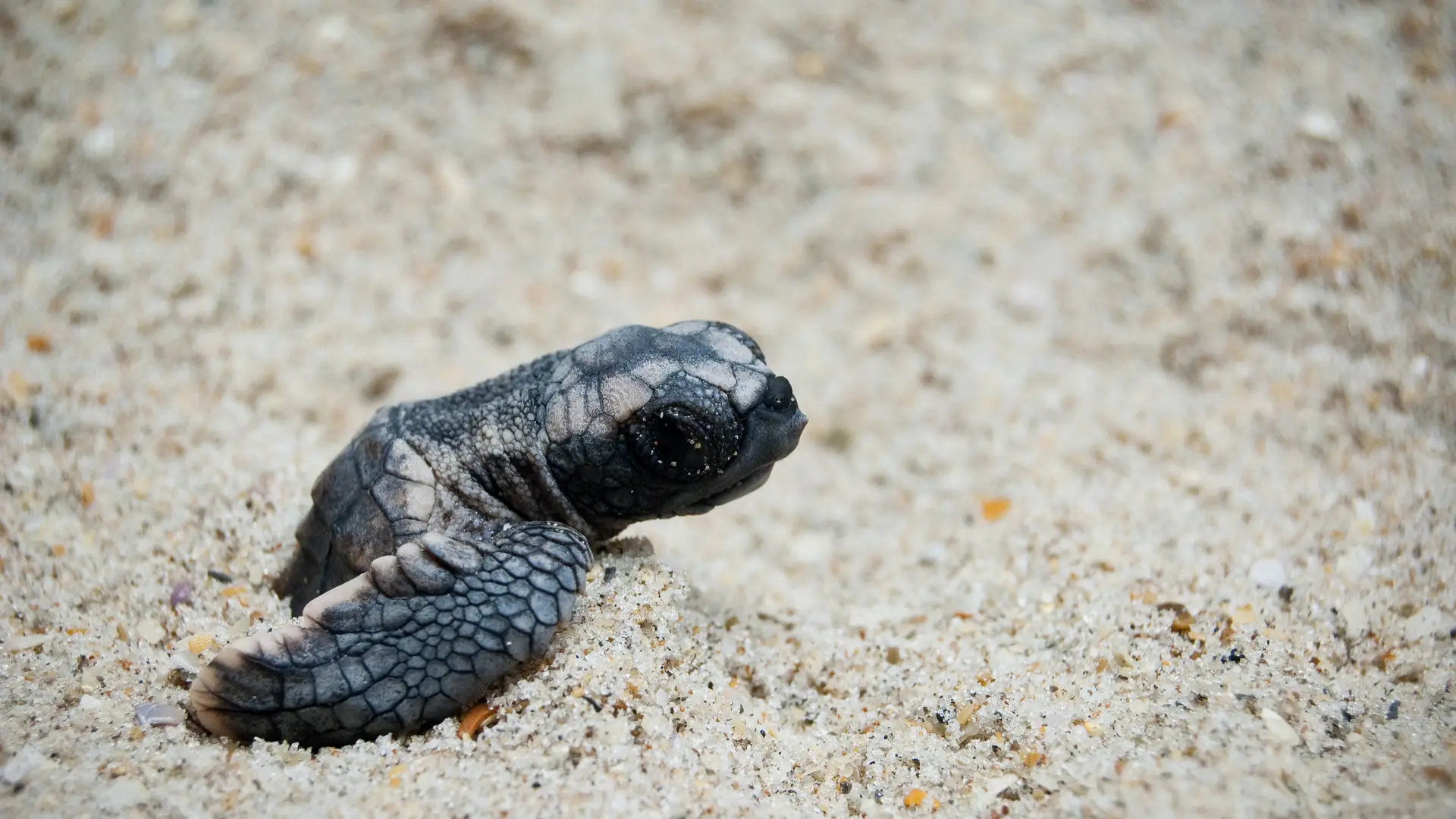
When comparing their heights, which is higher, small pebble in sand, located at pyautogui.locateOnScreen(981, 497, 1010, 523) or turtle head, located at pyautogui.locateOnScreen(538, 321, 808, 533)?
turtle head, located at pyautogui.locateOnScreen(538, 321, 808, 533)

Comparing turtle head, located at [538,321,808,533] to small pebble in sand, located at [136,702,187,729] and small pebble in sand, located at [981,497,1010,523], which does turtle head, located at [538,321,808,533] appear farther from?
small pebble in sand, located at [981,497,1010,523]

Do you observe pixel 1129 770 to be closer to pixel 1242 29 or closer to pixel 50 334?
pixel 50 334

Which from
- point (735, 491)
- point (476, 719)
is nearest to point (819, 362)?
point (735, 491)

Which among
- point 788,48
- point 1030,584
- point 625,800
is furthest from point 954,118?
point 625,800

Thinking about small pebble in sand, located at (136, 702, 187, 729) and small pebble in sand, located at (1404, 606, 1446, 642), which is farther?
small pebble in sand, located at (1404, 606, 1446, 642)

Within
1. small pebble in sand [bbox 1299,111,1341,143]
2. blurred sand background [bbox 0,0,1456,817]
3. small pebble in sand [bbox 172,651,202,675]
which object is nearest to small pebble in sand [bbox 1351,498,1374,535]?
blurred sand background [bbox 0,0,1456,817]

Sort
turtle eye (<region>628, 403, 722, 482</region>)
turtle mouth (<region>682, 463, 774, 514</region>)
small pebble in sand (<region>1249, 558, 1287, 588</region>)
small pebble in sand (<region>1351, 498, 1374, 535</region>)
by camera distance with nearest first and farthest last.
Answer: turtle eye (<region>628, 403, 722, 482</region>) < turtle mouth (<region>682, 463, 774, 514</region>) < small pebble in sand (<region>1249, 558, 1287, 588</region>) < small pebble in sand (<region>1351, 498, 1374, 535</region>)

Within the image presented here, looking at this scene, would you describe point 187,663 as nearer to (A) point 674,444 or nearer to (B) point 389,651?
(B) point 389,651

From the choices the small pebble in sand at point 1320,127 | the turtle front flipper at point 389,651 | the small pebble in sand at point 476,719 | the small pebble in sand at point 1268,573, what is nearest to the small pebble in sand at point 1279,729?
the small pebble in sand at point 1268,573
